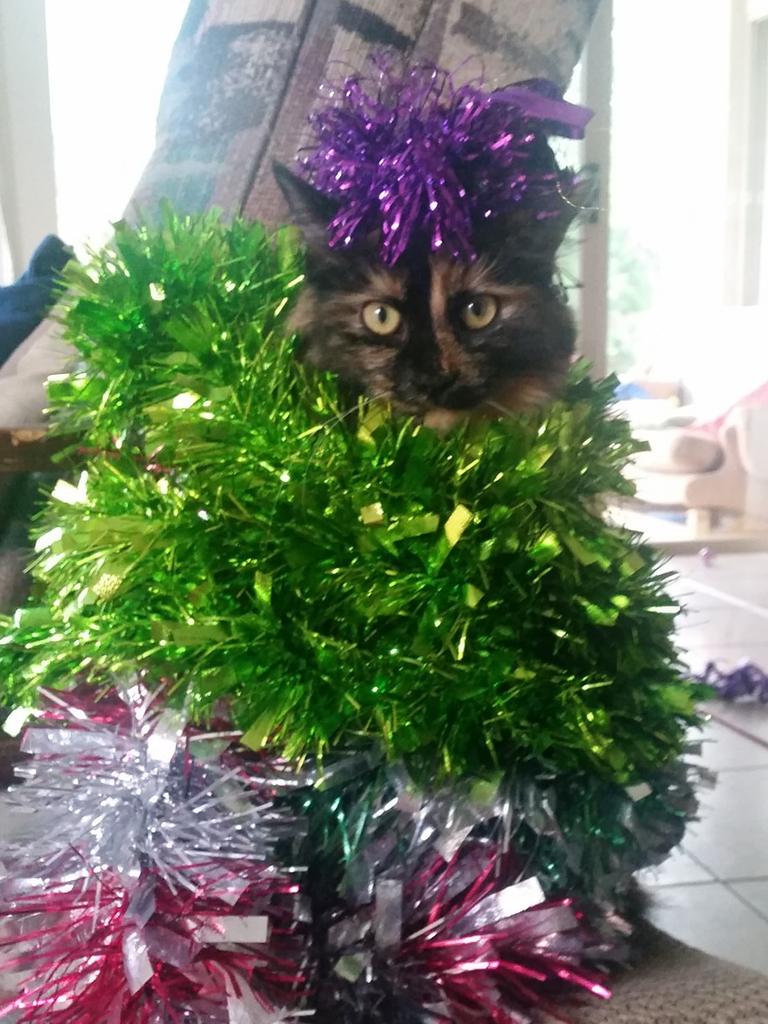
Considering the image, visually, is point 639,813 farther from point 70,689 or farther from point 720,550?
point 720,550

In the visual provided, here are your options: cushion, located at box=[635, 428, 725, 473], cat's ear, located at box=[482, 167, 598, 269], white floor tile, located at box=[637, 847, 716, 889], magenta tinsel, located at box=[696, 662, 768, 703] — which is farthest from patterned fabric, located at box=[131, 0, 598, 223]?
cushion, located at box=[635, 428, 725, 473]

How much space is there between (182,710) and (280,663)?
0.24 ft

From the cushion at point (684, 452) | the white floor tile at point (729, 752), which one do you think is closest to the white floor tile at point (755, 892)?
the white floor tile at point (729, 752)

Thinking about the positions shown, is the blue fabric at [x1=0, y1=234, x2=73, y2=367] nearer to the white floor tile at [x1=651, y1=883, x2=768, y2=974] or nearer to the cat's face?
the cat's face

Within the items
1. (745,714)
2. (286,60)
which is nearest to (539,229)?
(286,60)

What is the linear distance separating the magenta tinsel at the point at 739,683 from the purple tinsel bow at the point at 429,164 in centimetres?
79

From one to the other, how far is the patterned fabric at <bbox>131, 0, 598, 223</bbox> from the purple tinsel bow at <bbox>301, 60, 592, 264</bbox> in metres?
0.25

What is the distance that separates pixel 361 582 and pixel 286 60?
22.2 inches

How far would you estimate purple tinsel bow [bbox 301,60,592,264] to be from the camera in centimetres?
54

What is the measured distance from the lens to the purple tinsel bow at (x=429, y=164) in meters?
0.54

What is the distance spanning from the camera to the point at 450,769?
508 mm

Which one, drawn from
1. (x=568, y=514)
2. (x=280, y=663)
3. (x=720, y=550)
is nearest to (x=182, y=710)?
(x=280, y=663)

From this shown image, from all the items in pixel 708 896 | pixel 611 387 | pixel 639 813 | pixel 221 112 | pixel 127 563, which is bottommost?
pixel 708 896

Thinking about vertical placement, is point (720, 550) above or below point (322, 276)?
below
